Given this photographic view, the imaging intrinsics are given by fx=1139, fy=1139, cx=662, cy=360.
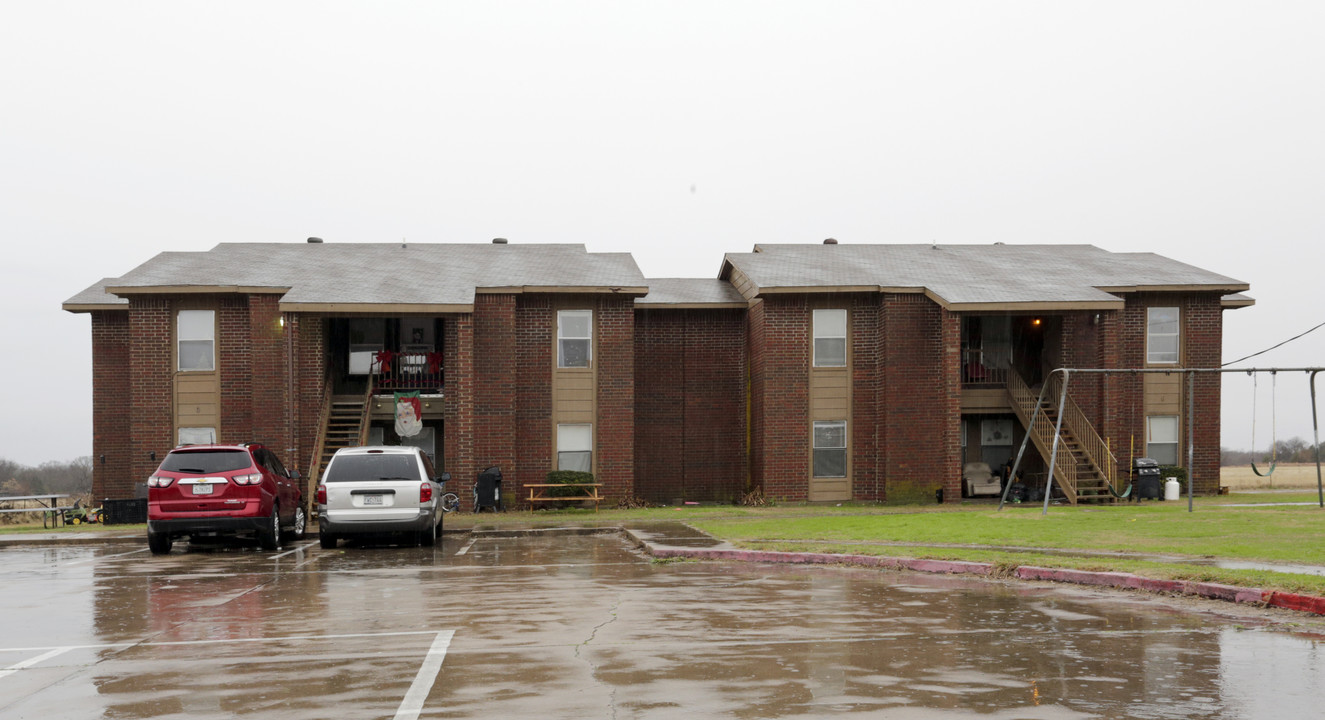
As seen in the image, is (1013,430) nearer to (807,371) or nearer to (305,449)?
(807,371)

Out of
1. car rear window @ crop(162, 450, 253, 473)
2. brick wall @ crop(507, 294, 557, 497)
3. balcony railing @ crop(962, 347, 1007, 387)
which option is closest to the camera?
car rear window @ crop(162, 450, 253, 473)

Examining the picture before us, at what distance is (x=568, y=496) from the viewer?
94.8ft

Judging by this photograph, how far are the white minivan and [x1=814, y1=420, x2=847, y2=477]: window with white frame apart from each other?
1409 centimetres

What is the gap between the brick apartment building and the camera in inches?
1107

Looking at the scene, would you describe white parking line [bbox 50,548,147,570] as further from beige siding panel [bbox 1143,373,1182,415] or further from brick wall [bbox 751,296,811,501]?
beige siding panel [bbox 1143,373,1182,415]

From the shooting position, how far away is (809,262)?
32188mm

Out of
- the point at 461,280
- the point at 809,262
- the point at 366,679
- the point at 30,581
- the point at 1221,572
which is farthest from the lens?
the point at 809,262

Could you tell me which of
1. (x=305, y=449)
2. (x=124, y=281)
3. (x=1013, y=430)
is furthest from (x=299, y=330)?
(x=1013, y=430)

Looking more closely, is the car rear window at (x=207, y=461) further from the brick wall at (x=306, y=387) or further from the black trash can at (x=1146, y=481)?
the black trash can at (x=1146, y=481)

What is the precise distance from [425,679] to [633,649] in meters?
1.77

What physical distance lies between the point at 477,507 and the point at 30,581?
13.7 m

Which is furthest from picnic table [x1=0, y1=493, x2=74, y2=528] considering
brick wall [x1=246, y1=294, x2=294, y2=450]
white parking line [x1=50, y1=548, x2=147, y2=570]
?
white parking line [x1=50, y1=548, x2=147, y2=570]

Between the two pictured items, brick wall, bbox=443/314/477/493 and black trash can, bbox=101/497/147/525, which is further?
brick wall, bbox=443/314/477/493

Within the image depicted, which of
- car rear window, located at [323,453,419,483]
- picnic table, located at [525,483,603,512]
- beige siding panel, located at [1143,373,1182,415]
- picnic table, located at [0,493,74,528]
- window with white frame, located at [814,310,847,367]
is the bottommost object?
picnic table, located at [0,493,74,528]
